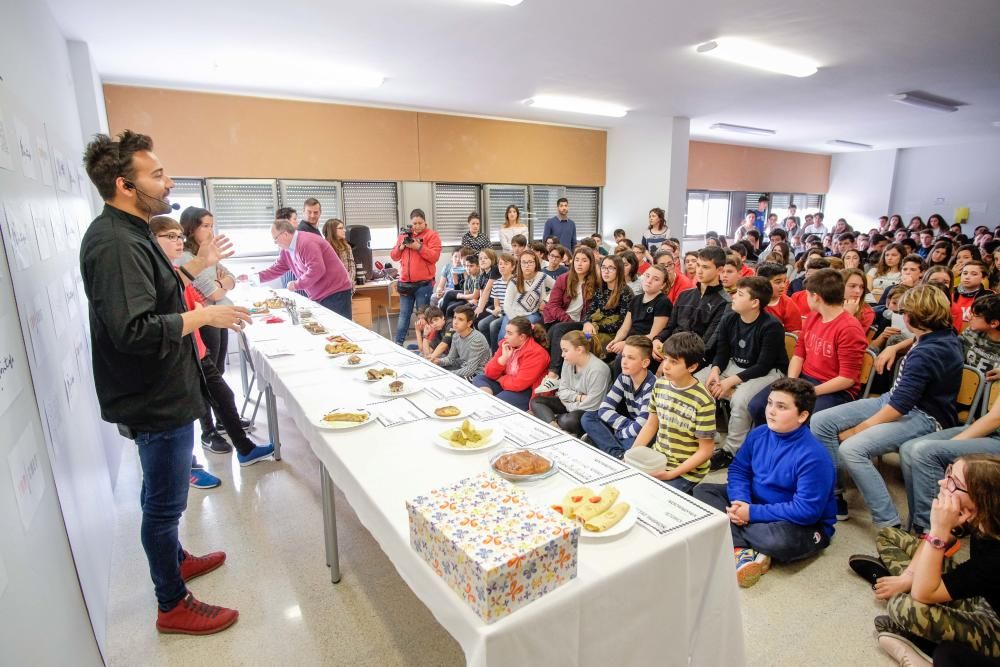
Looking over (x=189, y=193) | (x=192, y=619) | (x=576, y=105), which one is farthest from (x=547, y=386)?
(x=189, y=193)

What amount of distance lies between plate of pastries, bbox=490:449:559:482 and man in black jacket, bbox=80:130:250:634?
98 centimetres

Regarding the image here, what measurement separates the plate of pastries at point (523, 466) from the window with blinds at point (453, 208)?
20.4 feet

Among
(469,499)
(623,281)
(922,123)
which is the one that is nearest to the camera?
(469,499)

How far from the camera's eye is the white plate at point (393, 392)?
2.07 metres

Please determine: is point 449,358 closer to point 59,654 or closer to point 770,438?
point 770,438

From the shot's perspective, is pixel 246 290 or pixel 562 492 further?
pixel 246 290

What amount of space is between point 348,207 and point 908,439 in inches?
245

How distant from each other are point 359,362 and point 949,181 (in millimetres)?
14028

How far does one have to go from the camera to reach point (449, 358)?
4.02 m

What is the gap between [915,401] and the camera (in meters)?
2.24

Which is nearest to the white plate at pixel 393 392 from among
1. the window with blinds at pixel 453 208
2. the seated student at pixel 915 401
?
the seated student at pixel 915 401

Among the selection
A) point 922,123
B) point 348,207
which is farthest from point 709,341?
point 922,123

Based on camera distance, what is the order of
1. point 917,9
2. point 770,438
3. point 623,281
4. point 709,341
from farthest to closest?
point 623,281 → point 917,9 → point 709,341 → point 770,438

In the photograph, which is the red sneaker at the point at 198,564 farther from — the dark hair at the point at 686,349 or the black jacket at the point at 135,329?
the dark hair at the point at 686,349
